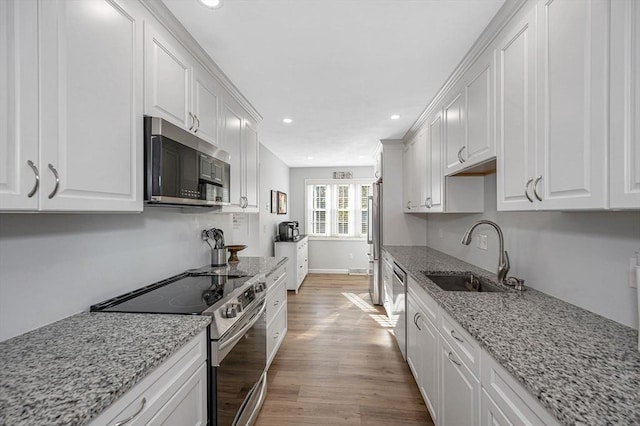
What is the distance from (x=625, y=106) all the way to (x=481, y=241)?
65.4 inches

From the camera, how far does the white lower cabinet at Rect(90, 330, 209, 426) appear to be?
80 centimetres

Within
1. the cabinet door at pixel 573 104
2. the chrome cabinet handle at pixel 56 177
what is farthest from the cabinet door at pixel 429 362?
the chrome cabinet handle at pixel 56 177

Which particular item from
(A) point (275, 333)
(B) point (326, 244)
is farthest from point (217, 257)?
(B) point (326, 244)

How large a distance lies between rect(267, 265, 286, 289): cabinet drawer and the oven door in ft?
1.04

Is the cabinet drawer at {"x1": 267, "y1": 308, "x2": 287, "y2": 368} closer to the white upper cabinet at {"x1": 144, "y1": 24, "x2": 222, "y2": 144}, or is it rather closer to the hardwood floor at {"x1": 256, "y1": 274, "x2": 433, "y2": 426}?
the hardwood floor at {"x1": 256, "y1": 274, "x2": 433, "y2": 426}

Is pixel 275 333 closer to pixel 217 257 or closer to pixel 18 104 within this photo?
pixel 217 257

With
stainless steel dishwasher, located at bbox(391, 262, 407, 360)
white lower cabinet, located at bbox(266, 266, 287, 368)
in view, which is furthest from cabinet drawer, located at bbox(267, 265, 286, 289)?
stainless steel dishwasher, located at bbox(391, 262, 407, 360)

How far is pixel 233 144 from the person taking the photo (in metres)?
2.35

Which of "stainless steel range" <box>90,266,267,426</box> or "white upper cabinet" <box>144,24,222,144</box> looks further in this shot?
"white upper cabinet" <box>144,24,222,144</box>

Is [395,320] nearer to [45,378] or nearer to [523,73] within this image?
[523,73]

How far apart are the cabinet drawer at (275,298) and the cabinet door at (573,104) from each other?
6.32 feet

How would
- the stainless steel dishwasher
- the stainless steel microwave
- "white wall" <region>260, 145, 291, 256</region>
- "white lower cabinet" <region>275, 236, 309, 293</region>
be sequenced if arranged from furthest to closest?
"white lower cabinet" <region>275, 236, 309, 293</region>, "white wall" <region>260, 145, 291, 256</region>, the stainless steel dishwasher, the stainless steel microwave

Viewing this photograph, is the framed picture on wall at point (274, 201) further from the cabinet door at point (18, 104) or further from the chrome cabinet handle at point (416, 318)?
the cabinet door at point (18, 104)

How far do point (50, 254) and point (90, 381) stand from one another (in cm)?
69
